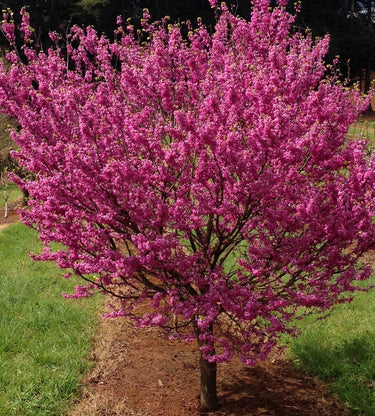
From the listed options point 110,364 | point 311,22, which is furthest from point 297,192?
point 311,22

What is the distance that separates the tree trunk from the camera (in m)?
5.09

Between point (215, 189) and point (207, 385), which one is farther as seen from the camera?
point (207, 385)

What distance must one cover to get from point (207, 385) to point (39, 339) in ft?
9.33

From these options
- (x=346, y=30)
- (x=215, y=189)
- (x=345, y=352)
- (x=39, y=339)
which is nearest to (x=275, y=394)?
(x=345, y=352)

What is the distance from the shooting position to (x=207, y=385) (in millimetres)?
5156

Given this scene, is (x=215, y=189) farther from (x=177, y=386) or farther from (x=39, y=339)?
(x=39, y=339)

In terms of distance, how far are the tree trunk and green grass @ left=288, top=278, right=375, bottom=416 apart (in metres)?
1.31

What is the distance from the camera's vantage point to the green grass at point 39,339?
551cm

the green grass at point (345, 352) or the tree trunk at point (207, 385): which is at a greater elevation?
the tree trunk at point (207, 385)

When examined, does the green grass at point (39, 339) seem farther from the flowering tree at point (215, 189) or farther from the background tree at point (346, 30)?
the background tree at point (346, 30)

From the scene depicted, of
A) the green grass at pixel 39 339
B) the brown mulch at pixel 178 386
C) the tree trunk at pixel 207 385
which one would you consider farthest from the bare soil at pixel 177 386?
the green grass at pixel 39 339

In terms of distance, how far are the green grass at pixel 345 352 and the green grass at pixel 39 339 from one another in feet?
9.92

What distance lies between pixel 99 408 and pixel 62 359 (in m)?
1.08

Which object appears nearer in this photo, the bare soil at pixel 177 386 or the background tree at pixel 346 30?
the bare soil at pixel 177 386
